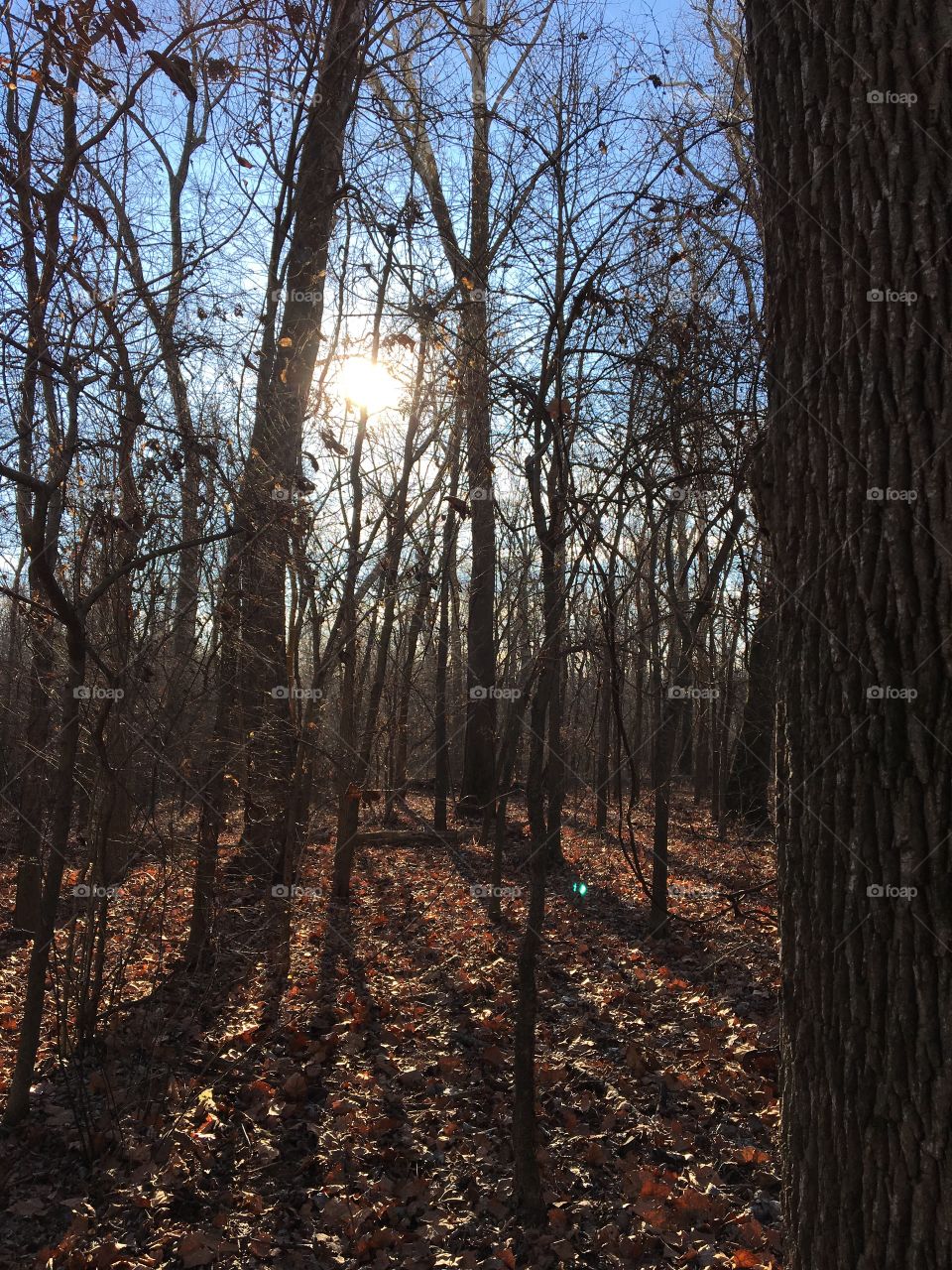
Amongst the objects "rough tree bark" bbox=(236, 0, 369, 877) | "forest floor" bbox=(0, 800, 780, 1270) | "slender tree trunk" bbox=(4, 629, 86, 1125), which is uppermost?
"rough tree bark" bbox=(236, 0, 369, 877)

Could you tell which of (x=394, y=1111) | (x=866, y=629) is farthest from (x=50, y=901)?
(x=866, y=629)

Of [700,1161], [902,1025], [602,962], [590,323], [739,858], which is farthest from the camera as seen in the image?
[739,858]

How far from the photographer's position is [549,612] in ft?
13.9

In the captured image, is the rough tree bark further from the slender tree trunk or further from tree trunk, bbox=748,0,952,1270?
tree trunk, bbox=748,0,952,1270

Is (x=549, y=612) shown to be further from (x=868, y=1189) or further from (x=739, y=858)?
(x=739, y=858)

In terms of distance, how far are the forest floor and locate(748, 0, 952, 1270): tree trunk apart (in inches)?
69.0

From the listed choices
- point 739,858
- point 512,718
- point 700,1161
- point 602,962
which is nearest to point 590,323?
point 512,718

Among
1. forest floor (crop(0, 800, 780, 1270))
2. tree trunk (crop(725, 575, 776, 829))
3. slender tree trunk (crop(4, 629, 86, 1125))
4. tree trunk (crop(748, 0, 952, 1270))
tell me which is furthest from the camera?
tree trunk (crop(725, 575, 776, 829))

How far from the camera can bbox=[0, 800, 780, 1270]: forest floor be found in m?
3.34

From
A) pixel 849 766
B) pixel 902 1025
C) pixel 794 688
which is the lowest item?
pixel 902 1025

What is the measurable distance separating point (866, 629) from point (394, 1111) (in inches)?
144

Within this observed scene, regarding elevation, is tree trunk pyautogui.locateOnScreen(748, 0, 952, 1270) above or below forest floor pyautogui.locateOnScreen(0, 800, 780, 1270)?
above

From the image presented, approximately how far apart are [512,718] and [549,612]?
66cm

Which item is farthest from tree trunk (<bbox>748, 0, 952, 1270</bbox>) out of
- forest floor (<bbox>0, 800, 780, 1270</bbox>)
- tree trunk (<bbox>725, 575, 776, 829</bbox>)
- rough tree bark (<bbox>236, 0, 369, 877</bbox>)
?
tree trunk (<bbox>725, 575, 776, 829</bbox>)
